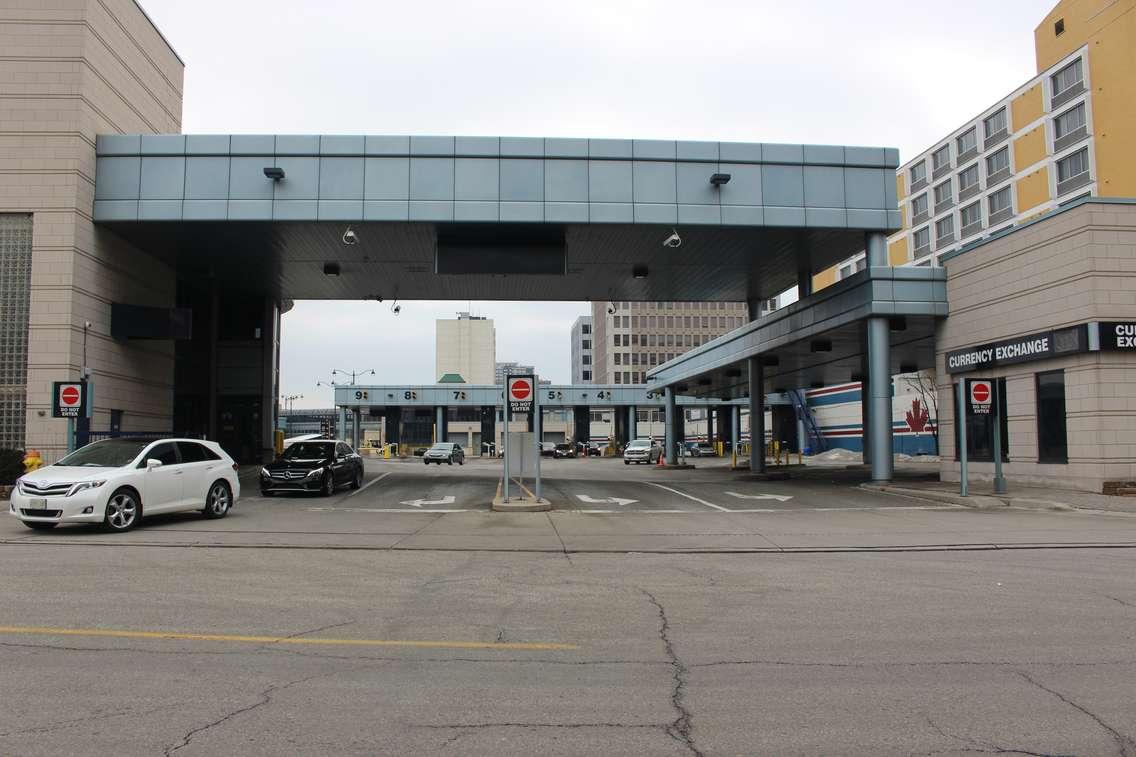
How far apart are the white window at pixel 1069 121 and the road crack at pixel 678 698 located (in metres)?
56.0

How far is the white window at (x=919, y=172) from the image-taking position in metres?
68.8

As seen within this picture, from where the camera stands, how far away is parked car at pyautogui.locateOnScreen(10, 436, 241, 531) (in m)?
13.2

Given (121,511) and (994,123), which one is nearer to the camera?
(121,511)

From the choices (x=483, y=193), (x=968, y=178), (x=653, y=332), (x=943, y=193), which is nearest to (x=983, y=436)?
(x=483, y=193)

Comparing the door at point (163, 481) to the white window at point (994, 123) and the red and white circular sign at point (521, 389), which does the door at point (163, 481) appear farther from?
the white window at point (994, 123)

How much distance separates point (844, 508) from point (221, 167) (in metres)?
17.7

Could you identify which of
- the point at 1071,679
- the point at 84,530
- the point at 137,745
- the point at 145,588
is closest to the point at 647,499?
the point at 84,530

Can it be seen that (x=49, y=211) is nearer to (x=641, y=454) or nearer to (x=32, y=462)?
(x=32, y=462)

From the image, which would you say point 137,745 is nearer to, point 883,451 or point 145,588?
point 145,588

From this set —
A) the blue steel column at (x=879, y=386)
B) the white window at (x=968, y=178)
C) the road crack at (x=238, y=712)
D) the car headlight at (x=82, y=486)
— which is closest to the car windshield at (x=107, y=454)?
the car headlight at (x=82, y=486)

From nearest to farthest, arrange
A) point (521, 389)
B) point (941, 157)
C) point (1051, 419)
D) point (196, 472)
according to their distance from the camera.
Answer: point (196, 472) → point (521, 389) → point (1051, 419) → point (941, 157)

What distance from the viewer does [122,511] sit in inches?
545

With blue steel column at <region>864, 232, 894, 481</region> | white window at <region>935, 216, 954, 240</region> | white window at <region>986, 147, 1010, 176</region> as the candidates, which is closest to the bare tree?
white window at <region>935, 216, 954, 240</region>

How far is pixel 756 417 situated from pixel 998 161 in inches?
1431
